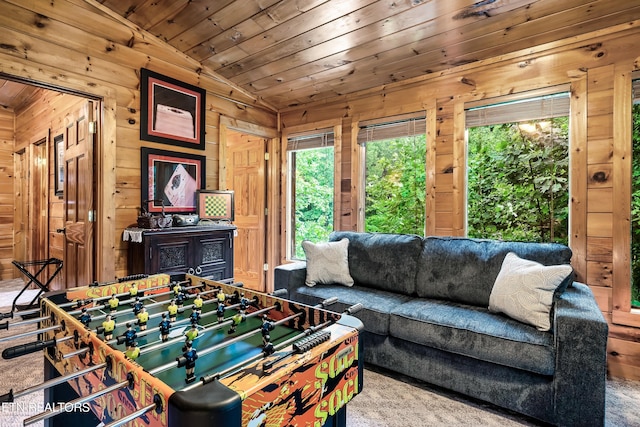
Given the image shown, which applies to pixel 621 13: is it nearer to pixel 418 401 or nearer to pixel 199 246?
pixel 418 401

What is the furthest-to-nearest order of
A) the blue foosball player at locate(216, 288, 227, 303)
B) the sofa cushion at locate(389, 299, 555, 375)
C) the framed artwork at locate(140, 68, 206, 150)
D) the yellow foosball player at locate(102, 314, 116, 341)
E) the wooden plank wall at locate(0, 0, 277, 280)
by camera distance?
the framed artwork at locate(140, 68, 206, 150)
the wooden plank wall at locate(0, 0, 277, 280)
the sofa cushion at locate(389, 299, 555, 375)
the blue foosball player at locate(216, 288, 227, 303)
the yellow foosball player at locate(102, 314, 116, 341)

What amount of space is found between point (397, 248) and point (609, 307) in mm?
1567

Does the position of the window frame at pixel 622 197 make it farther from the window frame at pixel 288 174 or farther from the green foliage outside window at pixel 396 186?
the window frame at pixel 288 174

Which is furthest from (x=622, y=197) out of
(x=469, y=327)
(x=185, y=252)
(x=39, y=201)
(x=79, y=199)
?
(x=39, y=201)

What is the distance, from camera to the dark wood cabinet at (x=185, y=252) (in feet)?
9.04

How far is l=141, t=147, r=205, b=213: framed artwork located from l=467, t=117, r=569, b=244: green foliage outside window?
2796mm

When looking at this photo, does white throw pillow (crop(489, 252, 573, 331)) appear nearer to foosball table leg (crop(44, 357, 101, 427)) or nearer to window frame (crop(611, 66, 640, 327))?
window frame (crop(611, 66, 640, 327))

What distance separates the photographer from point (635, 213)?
2.38 m

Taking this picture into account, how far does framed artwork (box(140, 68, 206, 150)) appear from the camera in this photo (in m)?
3.12

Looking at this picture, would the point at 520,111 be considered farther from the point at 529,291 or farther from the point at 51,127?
the point at 51,127

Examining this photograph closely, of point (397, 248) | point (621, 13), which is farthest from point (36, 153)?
point (621, 13)

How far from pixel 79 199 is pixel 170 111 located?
4.08ft

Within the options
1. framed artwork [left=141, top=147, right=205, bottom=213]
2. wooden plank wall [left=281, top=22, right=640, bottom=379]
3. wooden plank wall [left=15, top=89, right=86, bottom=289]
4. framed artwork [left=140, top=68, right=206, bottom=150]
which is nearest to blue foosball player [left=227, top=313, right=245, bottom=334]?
framed artwork [left=141, top=147, right=205, bottom=213]

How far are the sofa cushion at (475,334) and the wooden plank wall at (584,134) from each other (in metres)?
1.02
